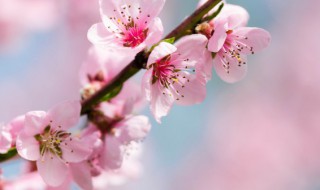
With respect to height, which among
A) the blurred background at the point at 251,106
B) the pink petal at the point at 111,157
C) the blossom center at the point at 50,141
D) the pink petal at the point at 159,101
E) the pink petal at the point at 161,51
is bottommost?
the blurred background at the point at 251,106

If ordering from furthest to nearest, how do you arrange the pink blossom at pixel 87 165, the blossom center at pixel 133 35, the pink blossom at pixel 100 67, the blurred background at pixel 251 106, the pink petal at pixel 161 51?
the blurred background at pixel 251 106 → the pink blossom at pixel 100 67 → the pink blossom at pixel 87 165 → the blossom center at pixel 133 35 → the pink petal at pixel 161 51

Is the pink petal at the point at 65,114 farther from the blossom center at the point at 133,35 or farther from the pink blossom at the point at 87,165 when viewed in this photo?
the blossom center at the point at 133,35

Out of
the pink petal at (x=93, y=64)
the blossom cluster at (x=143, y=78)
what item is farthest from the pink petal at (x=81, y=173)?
the pink petal at (x=93, y=64)

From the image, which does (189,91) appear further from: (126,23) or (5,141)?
(5,141)

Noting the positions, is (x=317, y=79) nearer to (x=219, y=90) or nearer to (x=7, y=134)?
(x=219, y=90)

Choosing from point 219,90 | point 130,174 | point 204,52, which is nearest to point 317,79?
point 219,90

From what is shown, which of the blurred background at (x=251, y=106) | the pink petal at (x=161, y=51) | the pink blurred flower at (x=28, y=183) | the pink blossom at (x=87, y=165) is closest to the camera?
the pink petal at (x=161, y=51)
